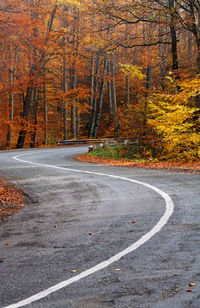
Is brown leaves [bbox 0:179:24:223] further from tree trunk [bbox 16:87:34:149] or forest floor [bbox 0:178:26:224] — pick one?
tree trunk [bbox 16:87:34:149]

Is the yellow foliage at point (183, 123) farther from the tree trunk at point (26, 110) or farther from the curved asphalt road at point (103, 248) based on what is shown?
the tree trunk at point (26, 110)

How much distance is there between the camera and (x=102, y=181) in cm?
1270

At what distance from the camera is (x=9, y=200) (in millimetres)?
9766

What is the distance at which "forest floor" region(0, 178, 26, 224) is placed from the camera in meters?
8.73

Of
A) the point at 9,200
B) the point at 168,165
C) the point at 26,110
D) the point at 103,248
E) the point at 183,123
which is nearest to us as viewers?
the point at 103,248

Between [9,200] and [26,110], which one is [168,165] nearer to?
[9,200]

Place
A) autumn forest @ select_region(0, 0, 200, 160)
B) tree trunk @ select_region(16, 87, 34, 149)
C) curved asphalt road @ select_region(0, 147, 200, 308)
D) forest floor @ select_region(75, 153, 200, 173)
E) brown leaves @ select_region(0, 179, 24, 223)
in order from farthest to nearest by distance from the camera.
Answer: tree trunk @ select_region(16, 87, 34, 149) < autumn forest @ select_region(0, 0, 200, 160) < forest floor @ select_region(75, 153, 200, 173) < brown leaves @ select_region(0, 179, 24, 223) < curved asphalt road @ select_region(0, 147, 200, 308)

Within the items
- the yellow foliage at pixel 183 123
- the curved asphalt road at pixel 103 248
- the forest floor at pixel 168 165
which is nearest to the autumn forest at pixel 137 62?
the yellow foliage at pixel 183 123

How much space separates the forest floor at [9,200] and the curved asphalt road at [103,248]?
280 mm

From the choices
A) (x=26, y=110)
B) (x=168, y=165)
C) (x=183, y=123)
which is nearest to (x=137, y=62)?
(x=26, y=110)

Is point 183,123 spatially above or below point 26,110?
below

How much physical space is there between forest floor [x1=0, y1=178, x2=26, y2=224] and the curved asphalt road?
0.92 feet

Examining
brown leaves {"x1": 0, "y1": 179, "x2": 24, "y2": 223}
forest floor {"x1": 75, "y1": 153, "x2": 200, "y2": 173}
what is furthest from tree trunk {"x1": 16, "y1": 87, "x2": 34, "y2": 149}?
brown leaves {"x1": 0, "y1": 179, "x2": 24, "y2": 223}

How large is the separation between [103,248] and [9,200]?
4830mm
